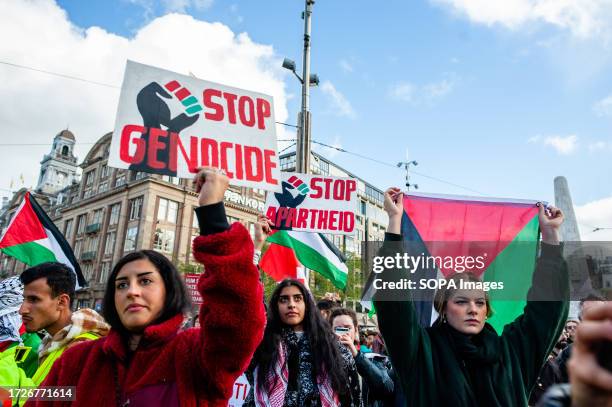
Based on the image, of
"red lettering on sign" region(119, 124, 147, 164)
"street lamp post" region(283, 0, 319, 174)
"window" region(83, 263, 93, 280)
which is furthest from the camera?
"window" region(83, 263, 93, 280)

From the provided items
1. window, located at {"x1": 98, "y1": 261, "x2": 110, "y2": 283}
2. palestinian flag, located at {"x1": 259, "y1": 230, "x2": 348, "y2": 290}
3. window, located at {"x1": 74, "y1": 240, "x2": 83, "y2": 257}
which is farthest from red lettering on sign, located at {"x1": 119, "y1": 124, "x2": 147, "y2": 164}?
window, located at {"x1": 74, "y1": 240, "x2": 83, "y2": 257}

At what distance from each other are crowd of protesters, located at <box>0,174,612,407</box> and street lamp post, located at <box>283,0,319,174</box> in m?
5.22

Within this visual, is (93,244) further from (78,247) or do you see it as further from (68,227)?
(68,227)

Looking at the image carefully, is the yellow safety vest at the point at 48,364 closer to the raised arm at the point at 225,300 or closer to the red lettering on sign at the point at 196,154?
the raised arm at the point at 225,300

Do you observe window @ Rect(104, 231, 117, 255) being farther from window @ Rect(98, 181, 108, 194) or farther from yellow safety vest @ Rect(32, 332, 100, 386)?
yellow safety vest @ Rect(32, 332, 100, 386)

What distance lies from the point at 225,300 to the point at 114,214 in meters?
45.4

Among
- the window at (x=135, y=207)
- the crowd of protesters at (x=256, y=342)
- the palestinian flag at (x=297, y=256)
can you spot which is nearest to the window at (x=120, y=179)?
the window at (x=135, y=207)

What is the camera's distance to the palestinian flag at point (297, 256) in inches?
270

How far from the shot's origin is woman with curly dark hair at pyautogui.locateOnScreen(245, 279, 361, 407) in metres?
3.06

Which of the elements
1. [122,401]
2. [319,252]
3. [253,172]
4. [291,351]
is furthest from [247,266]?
[319,252]

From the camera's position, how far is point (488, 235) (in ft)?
11.9

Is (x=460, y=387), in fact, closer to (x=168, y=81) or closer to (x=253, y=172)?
(x=253, y=172)

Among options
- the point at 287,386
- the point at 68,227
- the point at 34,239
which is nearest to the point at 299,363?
the point at 287,386

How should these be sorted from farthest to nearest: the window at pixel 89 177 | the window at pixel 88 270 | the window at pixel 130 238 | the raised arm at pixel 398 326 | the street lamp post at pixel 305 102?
1. the window at pixel 89 177
2. the window at pixel 88 270
3. the window at pixel 130 238
4. the street lamp post at pixel 305 102
5. the raised arm at pixel 398 326
